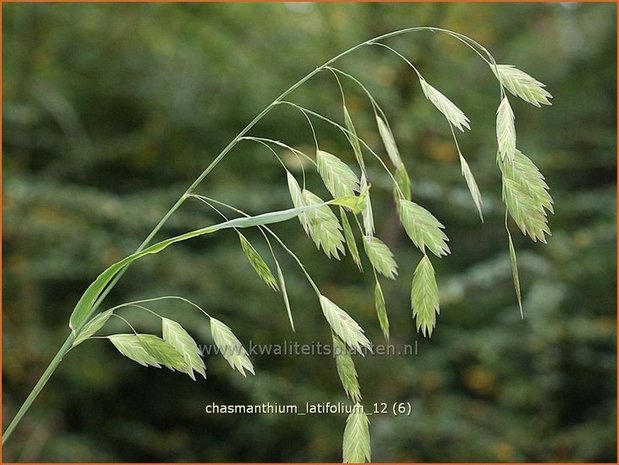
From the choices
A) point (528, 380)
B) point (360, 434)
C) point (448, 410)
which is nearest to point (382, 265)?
point (360, 434)

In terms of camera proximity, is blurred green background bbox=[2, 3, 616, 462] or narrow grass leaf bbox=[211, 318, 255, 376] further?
blurred green background bbox=[2, 3, 616, 462]

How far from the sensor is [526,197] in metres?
0.41

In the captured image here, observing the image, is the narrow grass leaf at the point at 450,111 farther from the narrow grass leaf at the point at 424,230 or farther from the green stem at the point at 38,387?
the green stem at the point at 38,387

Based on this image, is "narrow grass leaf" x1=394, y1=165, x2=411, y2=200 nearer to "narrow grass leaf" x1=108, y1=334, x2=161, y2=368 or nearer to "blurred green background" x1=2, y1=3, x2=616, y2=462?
"narrow grass leaf" x1=108, y1=334, x2=161, y2=368

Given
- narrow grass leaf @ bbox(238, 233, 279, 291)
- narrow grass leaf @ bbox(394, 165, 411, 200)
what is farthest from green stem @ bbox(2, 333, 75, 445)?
narrow grass leaf @ bbox(394, 165, 411, 200)

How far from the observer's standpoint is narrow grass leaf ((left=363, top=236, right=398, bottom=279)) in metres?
0.44

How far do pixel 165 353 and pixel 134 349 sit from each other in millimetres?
28

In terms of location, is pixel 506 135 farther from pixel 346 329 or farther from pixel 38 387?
pixel 38 387

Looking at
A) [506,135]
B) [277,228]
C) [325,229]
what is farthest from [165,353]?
[277,228]

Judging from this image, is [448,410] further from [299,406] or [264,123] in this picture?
[264,123]

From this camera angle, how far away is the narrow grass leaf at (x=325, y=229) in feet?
1.51

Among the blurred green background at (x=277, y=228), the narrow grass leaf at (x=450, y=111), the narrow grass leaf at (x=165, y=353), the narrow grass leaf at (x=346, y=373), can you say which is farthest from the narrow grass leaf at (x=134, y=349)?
the blurred green background at (x=277, y=228)

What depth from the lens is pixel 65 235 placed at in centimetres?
148

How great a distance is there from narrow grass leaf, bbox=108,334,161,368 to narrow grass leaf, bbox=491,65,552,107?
25 centimetres
